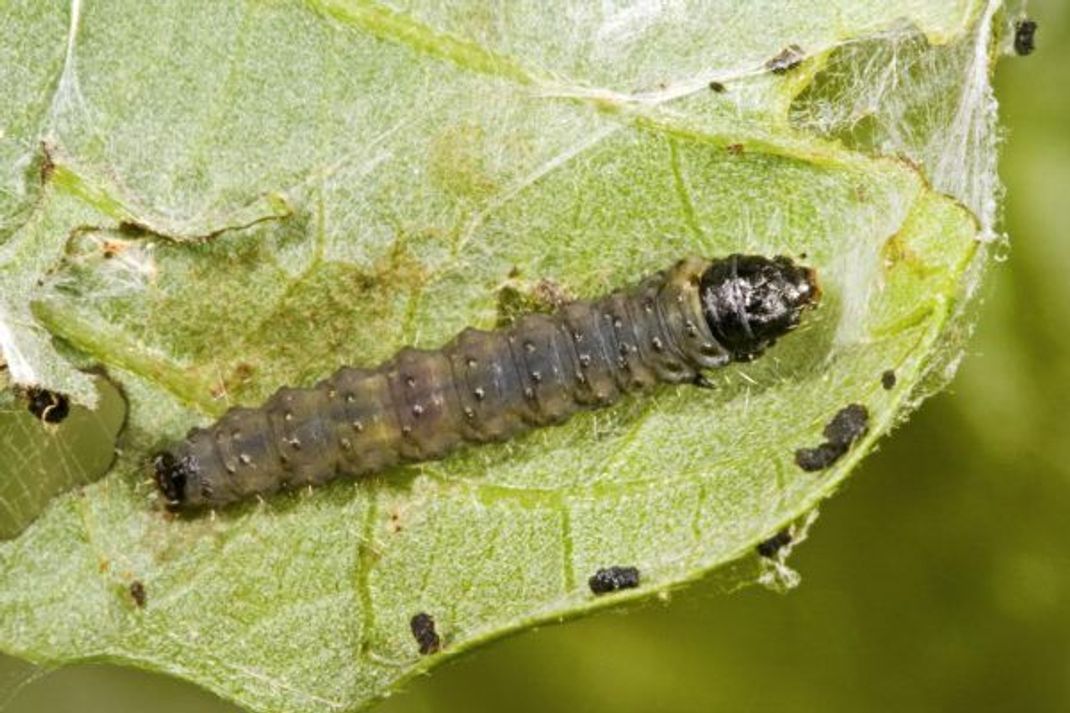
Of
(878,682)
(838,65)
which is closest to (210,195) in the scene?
(838,65)

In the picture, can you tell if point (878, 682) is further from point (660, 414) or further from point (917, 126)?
point (917, 126)

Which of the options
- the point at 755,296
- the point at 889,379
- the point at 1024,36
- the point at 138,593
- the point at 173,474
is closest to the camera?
the point at 889,379

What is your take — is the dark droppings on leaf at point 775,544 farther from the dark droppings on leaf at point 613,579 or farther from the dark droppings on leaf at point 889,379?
the dark droppings on leaf at point 889,379

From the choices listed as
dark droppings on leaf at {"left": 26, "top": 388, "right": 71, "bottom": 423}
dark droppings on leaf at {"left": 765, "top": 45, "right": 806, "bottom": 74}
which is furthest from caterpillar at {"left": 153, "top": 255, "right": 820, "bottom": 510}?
dark droppings on leaf at {"left": 765, "top": 45, "right": 806, "bottom": 74}

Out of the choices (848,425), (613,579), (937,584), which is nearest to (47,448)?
(613,579)

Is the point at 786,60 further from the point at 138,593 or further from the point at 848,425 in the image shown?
the point at 138,593
